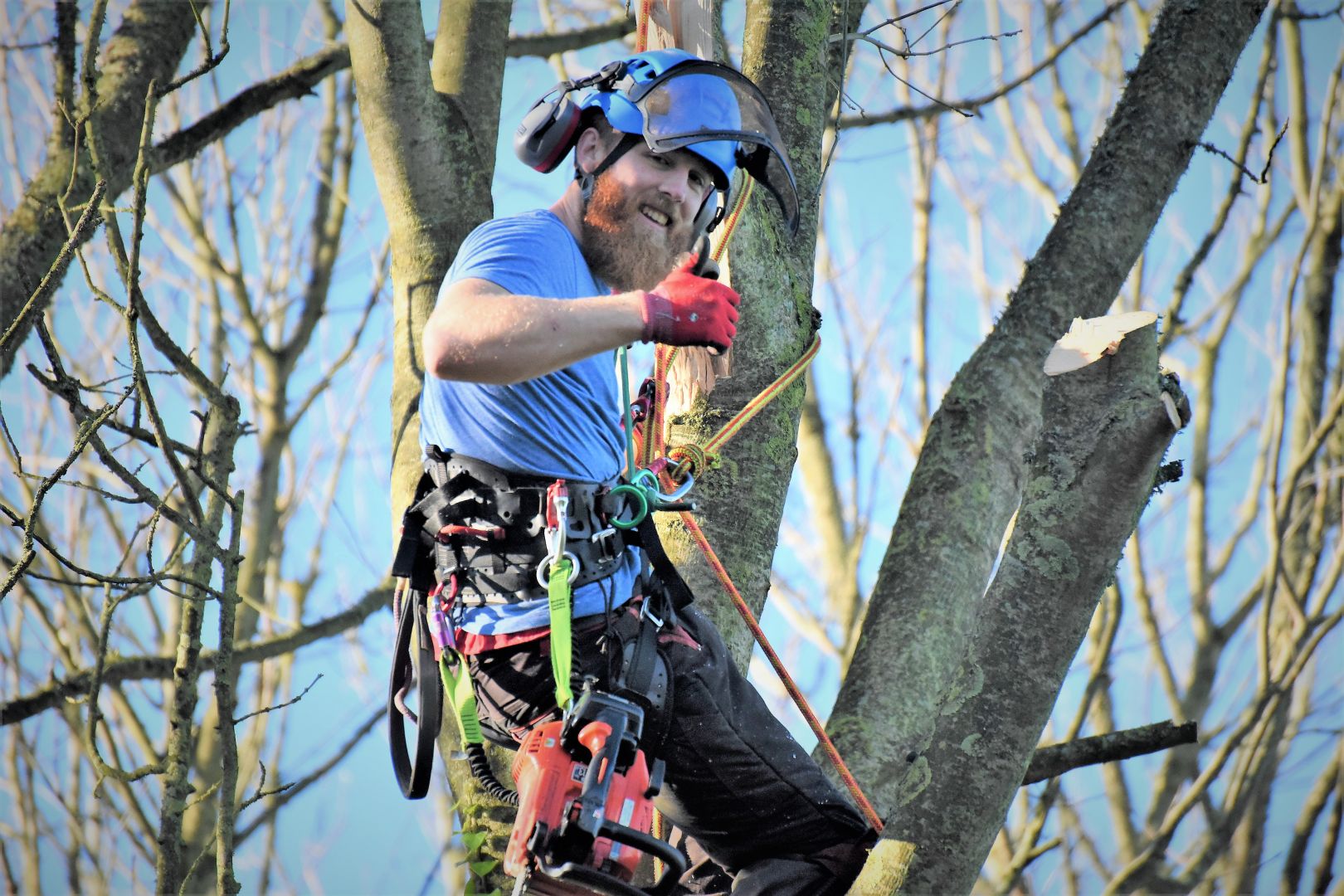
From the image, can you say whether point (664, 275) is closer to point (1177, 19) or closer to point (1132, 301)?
point (1177, 19)

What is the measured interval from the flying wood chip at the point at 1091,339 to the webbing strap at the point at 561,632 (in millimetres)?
1166

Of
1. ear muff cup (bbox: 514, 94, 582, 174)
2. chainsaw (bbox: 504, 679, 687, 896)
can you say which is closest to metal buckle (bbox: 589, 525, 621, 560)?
chainsaw (bbox: 504, 679, 687, 896)

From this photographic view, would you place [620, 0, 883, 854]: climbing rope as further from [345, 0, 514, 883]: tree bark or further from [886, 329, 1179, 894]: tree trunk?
[345, 0, 514, 883]: tree bark

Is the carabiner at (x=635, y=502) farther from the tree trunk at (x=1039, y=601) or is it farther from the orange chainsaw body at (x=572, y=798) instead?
the tree trunk at (x=1039, y=601)

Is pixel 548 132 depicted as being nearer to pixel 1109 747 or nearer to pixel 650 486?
pixel 650 486

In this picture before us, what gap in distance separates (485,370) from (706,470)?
1.40 m

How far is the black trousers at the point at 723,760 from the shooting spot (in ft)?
8.00

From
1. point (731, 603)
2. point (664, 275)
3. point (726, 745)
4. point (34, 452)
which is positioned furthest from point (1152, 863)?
point (34, 452)

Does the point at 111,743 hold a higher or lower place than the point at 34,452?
lower

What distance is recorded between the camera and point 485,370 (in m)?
2.10

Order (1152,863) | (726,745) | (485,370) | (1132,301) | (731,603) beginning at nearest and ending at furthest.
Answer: (485,370) → (726,745) → (731,603) → (1152,863) → (1132,301)

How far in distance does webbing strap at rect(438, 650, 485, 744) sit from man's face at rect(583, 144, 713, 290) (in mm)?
829

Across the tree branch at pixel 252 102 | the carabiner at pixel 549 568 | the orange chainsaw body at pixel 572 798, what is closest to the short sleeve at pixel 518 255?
the carabiner at pixel 549 568

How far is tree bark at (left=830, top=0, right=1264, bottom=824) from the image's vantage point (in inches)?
134
